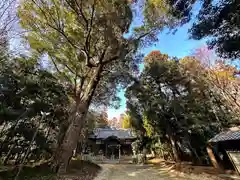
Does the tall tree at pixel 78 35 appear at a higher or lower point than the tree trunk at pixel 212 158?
higher

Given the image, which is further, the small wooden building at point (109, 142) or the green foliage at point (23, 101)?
the small wooden building at point (109, 142)

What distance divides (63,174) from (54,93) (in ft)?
14.1

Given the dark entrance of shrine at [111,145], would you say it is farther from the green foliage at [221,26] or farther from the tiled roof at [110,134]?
the green foliage at [221,26]

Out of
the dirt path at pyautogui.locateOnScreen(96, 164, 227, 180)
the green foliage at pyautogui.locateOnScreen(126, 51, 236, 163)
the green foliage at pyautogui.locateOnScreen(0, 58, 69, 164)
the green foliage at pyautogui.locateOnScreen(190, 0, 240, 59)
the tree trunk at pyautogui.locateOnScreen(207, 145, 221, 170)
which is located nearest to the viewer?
the green foliage at pyautogui.locateOnScreen(190, 0, 240, 59)

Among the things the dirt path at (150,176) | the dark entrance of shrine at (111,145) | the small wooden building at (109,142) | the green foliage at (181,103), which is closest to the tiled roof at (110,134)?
the small wooden building at (109,142)

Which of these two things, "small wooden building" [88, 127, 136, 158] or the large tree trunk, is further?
"small wooden building" [88, 127, 136, 158]

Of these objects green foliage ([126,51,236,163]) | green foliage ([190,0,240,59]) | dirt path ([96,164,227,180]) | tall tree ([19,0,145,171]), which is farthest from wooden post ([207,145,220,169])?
tall tree ([19,0,145,171])

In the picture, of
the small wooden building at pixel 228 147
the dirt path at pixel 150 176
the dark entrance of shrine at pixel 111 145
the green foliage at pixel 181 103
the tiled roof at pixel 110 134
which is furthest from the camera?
the tiled roof at pixel 110 134

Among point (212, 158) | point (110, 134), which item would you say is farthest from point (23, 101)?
point (110, 134)

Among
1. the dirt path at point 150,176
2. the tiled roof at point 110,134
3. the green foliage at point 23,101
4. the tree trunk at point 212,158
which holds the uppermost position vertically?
the tiled roof at point 110,134

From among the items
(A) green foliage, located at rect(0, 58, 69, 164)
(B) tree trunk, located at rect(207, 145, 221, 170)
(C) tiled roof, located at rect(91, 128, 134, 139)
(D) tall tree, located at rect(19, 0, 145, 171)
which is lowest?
(B) tree trunk, located at rect(207, 145, 221, 170)

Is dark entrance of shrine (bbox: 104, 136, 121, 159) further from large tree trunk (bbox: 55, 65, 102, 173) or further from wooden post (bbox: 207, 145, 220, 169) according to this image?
large tree trunk (bbox: 55, 65, 102, 173)

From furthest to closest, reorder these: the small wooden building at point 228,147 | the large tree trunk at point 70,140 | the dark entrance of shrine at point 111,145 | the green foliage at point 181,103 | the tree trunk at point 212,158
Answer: the dark entrance of shrine at point 111,145 → the green foliage at point 181,103 → the tree trunk at point 212,158 → the large tree trunk at point 70,140 → the small wooden building at point 228,147

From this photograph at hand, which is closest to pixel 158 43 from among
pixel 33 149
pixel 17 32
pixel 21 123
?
pixel 17 32
